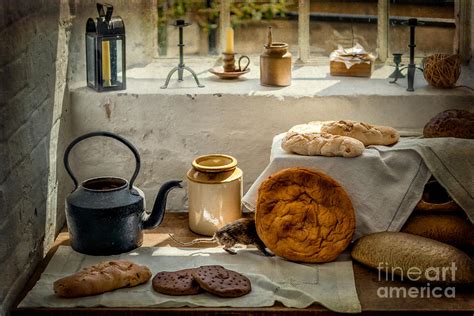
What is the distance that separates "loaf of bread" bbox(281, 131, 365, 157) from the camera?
3471 millimetres

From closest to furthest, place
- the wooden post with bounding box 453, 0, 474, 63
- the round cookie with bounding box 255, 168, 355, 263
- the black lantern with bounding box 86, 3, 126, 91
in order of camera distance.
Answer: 1. the round cookie with bounding box 255, 168, 355, 263
2. the black lantern with bounding box 86, 3, 126, 91
3. the wooden post with bounding box 453, 0, 474, 63

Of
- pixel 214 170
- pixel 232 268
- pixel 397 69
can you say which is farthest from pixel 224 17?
pixel 232 268

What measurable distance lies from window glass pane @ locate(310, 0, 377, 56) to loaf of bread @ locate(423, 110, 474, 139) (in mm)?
802

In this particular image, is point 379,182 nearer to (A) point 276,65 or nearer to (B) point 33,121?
(A) point 276,65

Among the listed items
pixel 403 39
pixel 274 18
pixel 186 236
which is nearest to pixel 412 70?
pixel 403 39

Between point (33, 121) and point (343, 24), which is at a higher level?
point (343, 24)

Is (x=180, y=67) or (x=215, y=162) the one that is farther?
(x=180, y=67)

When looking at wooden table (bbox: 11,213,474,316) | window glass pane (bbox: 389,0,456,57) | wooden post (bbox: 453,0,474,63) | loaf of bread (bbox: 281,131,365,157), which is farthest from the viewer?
window glass pane (bbox: 389,0,456,57)

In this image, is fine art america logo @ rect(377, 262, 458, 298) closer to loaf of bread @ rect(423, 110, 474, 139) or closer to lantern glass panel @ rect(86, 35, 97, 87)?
loaf of bread @ rect(423, 110, 474, 139)

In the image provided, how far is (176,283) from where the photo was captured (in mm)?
3178

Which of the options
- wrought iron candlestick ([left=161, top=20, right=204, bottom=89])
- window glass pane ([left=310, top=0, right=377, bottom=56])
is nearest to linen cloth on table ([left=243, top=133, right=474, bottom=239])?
wrought iron candlestick ([left=161, top=20, right=204, bottom=89])

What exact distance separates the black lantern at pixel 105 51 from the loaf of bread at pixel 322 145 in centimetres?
79

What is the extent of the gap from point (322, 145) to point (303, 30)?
3.12 ft

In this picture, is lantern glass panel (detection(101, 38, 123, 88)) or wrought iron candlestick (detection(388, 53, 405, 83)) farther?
wrought iron candlestick (detection(388, 53, 405, 83))
